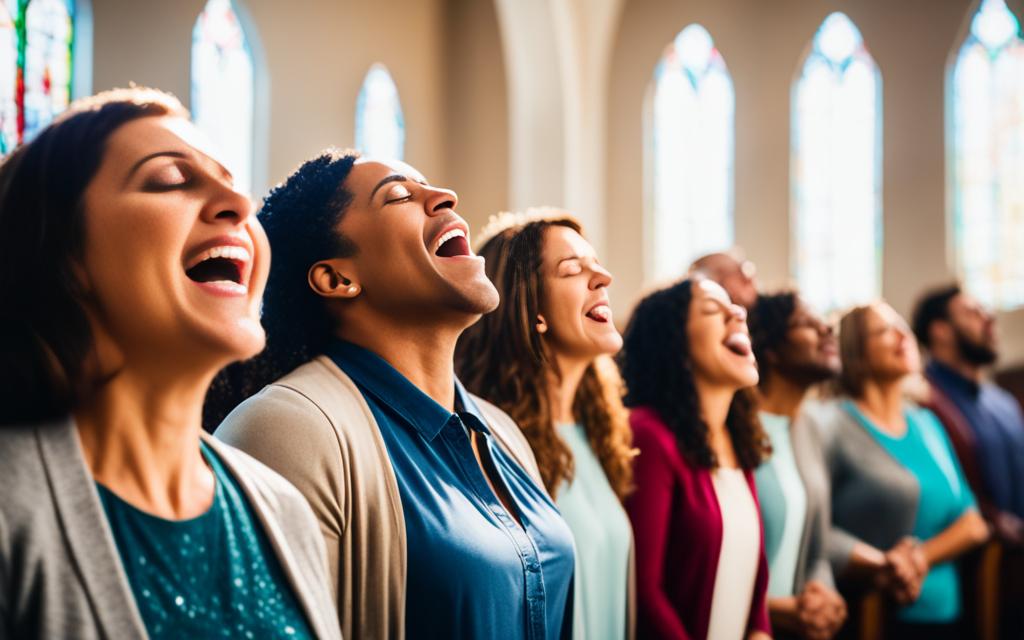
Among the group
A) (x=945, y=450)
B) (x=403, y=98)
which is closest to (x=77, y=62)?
(x=403, y=98)

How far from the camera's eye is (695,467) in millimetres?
2771

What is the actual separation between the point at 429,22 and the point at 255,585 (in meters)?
11.0

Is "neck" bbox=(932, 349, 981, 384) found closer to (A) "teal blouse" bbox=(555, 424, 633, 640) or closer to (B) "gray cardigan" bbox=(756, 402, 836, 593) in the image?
(B) "gray cardigan" bbox=(756, 402, 836, 593)

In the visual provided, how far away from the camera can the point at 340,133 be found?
10695 mm

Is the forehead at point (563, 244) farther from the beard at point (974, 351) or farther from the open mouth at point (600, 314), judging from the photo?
the beard at point (974, 351)

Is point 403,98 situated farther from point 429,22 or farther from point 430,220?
point 430,220

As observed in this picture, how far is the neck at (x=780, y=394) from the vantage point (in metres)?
3.55

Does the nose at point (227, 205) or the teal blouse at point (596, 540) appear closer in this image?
the nose at point (227, 205)

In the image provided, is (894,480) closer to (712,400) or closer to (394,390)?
(712,400)

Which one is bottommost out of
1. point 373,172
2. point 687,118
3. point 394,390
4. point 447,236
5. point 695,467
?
point 695,467

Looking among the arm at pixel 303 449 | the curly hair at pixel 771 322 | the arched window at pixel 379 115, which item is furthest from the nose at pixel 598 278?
the arched window at pixel 379 115

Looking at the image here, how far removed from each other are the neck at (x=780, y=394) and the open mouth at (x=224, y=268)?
2452 mm

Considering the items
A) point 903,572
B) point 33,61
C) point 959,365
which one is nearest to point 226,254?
point 903,572

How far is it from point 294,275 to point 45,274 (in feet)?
2.41
